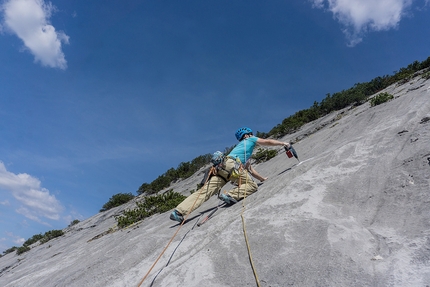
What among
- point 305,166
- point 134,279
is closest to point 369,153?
point 305,166

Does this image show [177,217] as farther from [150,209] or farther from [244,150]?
[150,209]

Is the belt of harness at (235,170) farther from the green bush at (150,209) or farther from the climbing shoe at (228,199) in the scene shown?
the green bush at (150,209)

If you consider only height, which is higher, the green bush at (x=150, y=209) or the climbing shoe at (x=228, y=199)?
the green bush at (x=150, y=209)

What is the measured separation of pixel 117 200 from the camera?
25.6 meters

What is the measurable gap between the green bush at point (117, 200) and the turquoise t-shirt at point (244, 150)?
67.5 feet

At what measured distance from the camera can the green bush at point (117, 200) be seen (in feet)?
83.5

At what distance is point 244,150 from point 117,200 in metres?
21.3

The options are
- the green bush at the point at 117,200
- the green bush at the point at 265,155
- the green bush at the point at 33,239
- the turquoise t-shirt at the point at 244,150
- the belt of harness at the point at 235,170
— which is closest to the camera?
the belt of harness at the point at 235,170

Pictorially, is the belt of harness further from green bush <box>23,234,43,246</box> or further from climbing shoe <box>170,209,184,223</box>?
green bush <box>23,234,43,246</box>

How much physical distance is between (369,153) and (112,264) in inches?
223

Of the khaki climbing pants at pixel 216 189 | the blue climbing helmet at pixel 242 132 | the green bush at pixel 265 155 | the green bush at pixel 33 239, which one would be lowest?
the khaki climbing pants at pixel 216 189

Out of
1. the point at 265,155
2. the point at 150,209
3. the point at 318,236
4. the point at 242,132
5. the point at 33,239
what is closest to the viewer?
the point at 318,236

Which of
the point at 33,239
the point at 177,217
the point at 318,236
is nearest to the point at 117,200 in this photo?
the point at 33,239

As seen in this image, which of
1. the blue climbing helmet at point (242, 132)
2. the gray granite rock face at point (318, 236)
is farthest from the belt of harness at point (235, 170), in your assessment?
the blue climbing helmet at point (242, 132)
